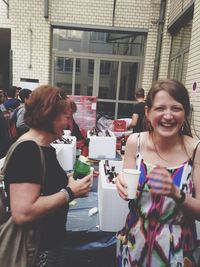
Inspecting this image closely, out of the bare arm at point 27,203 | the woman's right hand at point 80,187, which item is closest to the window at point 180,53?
the woman's right hand at point 80,187

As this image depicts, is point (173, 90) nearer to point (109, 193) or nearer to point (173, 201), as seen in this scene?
point (173, 201)

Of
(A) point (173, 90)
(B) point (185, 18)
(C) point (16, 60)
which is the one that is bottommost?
(A) point (173, 90)

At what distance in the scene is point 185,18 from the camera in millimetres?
5953

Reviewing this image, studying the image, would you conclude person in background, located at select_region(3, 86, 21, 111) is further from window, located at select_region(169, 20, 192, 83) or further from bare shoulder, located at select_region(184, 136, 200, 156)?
bare shoulder, located at select_region(184, 136, 200, 156)

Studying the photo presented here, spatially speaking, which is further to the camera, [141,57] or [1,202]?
[141,57]

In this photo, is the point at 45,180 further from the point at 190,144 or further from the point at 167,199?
the point at 190,144

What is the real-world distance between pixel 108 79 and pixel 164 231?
752 cm

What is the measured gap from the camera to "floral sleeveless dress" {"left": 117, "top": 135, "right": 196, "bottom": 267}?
1317 millimetres

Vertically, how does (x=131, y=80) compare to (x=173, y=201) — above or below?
above

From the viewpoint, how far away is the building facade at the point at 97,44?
733cm

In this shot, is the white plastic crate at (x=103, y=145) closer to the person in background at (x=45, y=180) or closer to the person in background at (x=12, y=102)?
the person in background at (x=12, y=102)

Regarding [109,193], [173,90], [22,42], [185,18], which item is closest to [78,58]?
[22,42]

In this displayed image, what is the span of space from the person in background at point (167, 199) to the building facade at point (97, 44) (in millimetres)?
5280

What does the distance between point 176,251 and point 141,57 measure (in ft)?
24.6
